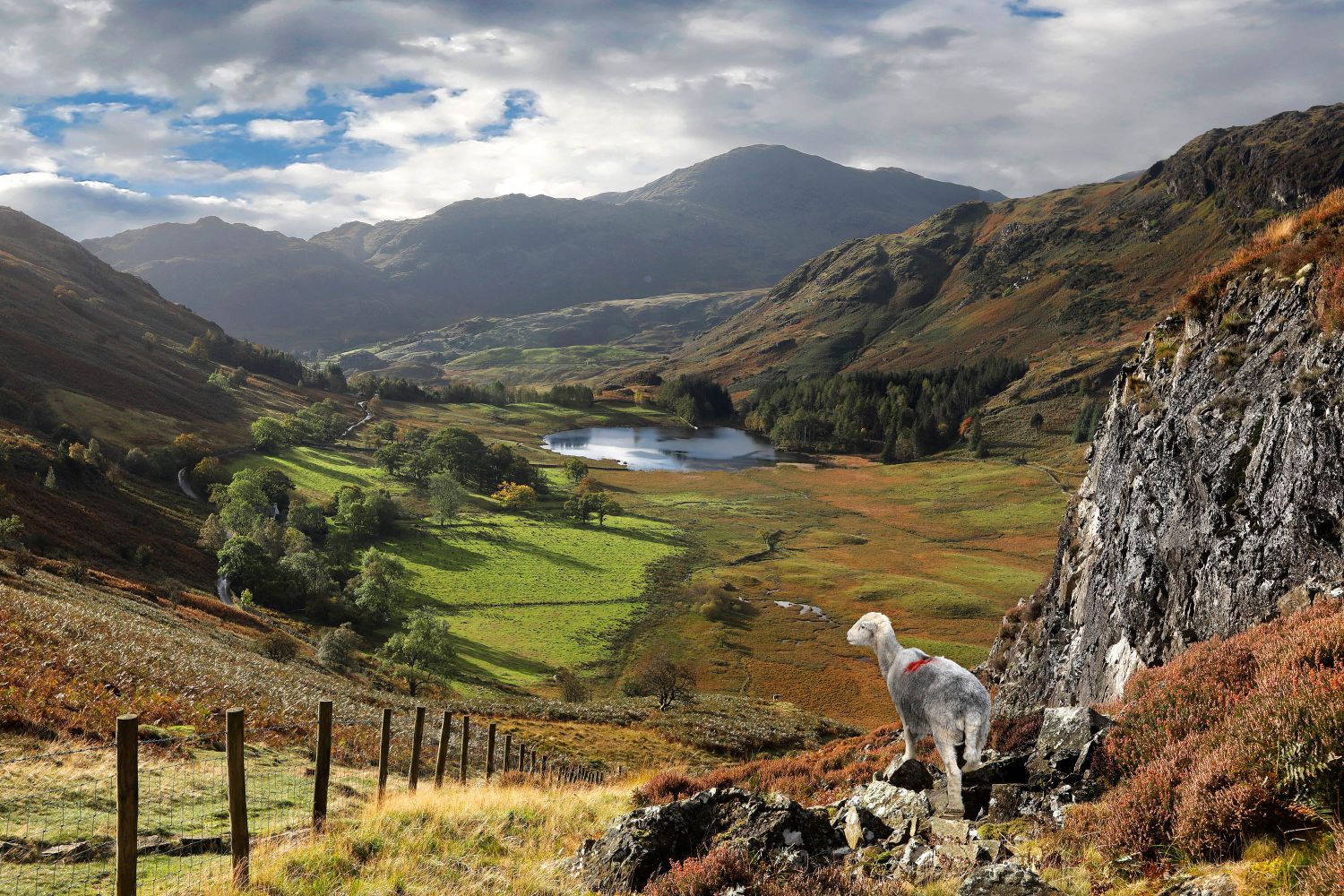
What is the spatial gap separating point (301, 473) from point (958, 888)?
495ft

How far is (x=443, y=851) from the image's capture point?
1170cm

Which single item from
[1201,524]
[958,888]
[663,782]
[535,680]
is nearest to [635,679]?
[535,680]

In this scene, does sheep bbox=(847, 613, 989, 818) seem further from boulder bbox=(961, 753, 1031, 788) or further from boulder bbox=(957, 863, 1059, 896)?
boulder bbox=(957, 863, 1059, 896)

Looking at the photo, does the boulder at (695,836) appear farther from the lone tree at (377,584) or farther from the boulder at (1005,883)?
the lone tree at (377,584)

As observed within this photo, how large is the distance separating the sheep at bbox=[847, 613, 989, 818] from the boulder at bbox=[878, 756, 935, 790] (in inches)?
7.3

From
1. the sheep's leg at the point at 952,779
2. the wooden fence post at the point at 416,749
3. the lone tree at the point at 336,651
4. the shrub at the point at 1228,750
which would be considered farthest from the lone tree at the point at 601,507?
the shrub at the point at 1228,750

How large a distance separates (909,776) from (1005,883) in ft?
18.6

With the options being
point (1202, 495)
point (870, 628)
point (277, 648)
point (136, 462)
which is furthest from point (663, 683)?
point (136, 462)

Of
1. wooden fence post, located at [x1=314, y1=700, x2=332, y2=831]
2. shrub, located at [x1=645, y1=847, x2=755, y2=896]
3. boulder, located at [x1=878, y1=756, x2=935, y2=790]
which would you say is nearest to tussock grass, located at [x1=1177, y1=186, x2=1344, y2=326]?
boulder, located at [x1=878, y1=756, x2=935, y2=790]

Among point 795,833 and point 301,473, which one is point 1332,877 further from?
point 301,473

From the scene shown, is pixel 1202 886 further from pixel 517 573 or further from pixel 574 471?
pixel 574 471

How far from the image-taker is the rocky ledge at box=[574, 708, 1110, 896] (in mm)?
9797

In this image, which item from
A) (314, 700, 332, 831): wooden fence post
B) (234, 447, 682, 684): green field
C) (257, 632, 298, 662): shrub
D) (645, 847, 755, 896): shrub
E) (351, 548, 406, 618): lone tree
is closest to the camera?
(645, 847, 755, 896): shrub

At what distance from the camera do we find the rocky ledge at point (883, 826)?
386 inches
